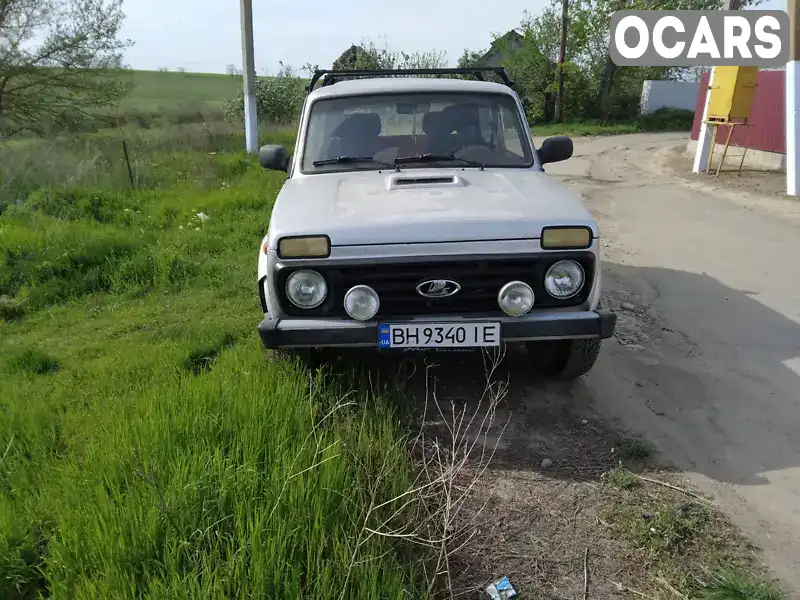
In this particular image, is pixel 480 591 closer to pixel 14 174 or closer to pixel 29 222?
pixel 29 222

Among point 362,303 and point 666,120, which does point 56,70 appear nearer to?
point 362,303

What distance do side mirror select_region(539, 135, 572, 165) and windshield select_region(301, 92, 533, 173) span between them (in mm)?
183

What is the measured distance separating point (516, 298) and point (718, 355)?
2.27m

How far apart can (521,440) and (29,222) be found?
6399mm

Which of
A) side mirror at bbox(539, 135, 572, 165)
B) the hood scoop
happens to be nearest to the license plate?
the hood scoop

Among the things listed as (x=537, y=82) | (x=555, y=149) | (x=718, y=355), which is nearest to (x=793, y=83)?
(x=718, y=355)

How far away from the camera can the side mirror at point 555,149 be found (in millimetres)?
4560

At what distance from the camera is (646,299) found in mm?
5863

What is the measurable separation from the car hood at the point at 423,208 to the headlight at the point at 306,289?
0.21 m

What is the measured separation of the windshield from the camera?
4281 millimetres

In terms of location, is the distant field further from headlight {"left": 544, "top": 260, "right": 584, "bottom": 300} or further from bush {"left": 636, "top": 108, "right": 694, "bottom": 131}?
bush {"left": 636, "top": 108, "right": 694, "bottom": 131}

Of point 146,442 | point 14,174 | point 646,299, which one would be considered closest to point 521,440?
point 146,442

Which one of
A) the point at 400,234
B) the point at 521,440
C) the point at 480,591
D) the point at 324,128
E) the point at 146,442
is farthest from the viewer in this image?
the point at 324,128

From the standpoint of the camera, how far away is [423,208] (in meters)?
3.39
